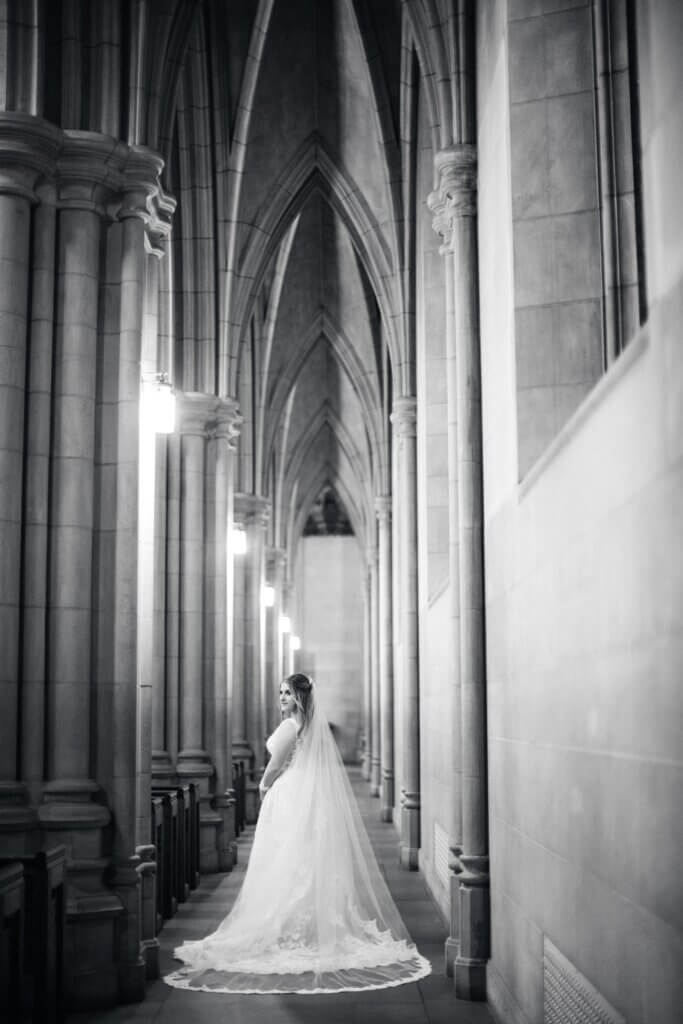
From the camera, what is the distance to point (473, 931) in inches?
321

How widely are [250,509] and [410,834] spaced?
10.1 metres

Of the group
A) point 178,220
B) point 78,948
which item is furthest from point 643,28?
point 178,220

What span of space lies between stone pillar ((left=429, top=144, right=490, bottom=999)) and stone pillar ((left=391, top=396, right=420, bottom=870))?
712 centimetres

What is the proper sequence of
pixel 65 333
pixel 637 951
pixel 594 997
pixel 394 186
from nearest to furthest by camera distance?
pixel 637 951
pixel 594 997
pixel 65 333
pixel 394 186

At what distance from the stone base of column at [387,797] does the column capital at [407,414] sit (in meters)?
7.66

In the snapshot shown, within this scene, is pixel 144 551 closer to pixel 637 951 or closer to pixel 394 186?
pixel 637 951

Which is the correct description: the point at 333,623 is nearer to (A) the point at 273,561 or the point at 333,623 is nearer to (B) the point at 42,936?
(A) the point at 273,561

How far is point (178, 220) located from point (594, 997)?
1229cm

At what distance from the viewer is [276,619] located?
30.7 m

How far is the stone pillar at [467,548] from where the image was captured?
821 centimetres

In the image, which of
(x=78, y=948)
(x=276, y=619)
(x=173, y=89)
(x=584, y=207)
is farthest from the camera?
(x=276, y=619)

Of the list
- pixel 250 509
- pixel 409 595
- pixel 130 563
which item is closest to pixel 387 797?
pixel 250 509

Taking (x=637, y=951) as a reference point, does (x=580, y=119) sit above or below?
above

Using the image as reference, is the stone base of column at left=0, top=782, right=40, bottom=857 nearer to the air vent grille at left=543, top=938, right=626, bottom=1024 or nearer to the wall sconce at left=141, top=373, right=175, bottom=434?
the wall sconce at left=141, top=373, right=175, bottom=434
